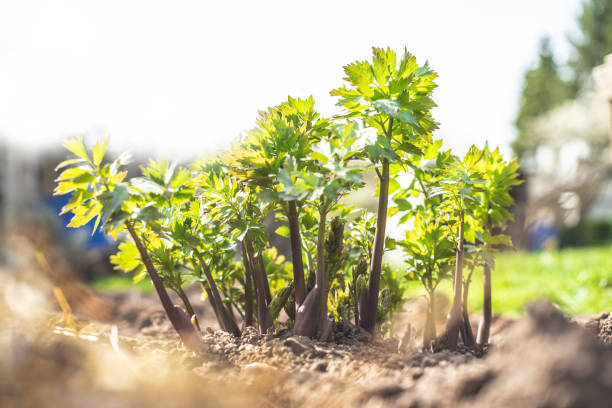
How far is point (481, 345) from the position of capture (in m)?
1.89

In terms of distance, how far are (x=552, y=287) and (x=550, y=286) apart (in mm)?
81

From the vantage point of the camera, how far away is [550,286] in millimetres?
5008

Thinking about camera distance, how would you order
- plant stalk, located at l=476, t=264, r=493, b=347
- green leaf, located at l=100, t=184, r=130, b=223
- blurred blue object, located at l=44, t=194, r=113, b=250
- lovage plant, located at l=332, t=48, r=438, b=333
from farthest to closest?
blurred blue object, located at l=44, t=194, r=113, b=250 < plant stalk, located at l=476, t=264, r=493, b=347 < lovage plant, located at l=332, t=48, r=438, b=333 < green leaf, located at l=100, t=184, r=130, b=223

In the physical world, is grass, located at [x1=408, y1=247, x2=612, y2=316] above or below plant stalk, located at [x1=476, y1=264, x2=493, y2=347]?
below

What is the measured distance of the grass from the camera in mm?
3804

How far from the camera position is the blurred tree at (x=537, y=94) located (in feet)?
102

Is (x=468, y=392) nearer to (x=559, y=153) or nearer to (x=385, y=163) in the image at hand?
(x=385, y=163)

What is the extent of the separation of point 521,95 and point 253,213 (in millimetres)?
35711

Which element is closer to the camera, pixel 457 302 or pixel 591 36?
pixel 457 302

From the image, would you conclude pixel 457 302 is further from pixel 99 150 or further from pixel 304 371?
pixel 99 150

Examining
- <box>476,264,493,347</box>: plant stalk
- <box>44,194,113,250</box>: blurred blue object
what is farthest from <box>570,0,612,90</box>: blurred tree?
<box>476,264,493,347</box>: plant stalk

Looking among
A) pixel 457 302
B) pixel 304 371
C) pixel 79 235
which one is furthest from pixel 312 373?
pixel 79 235

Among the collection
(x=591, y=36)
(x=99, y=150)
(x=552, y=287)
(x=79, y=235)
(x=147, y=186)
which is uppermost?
(x=591, y=36)

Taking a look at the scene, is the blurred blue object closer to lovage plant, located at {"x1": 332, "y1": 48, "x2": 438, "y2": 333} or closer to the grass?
the grass
